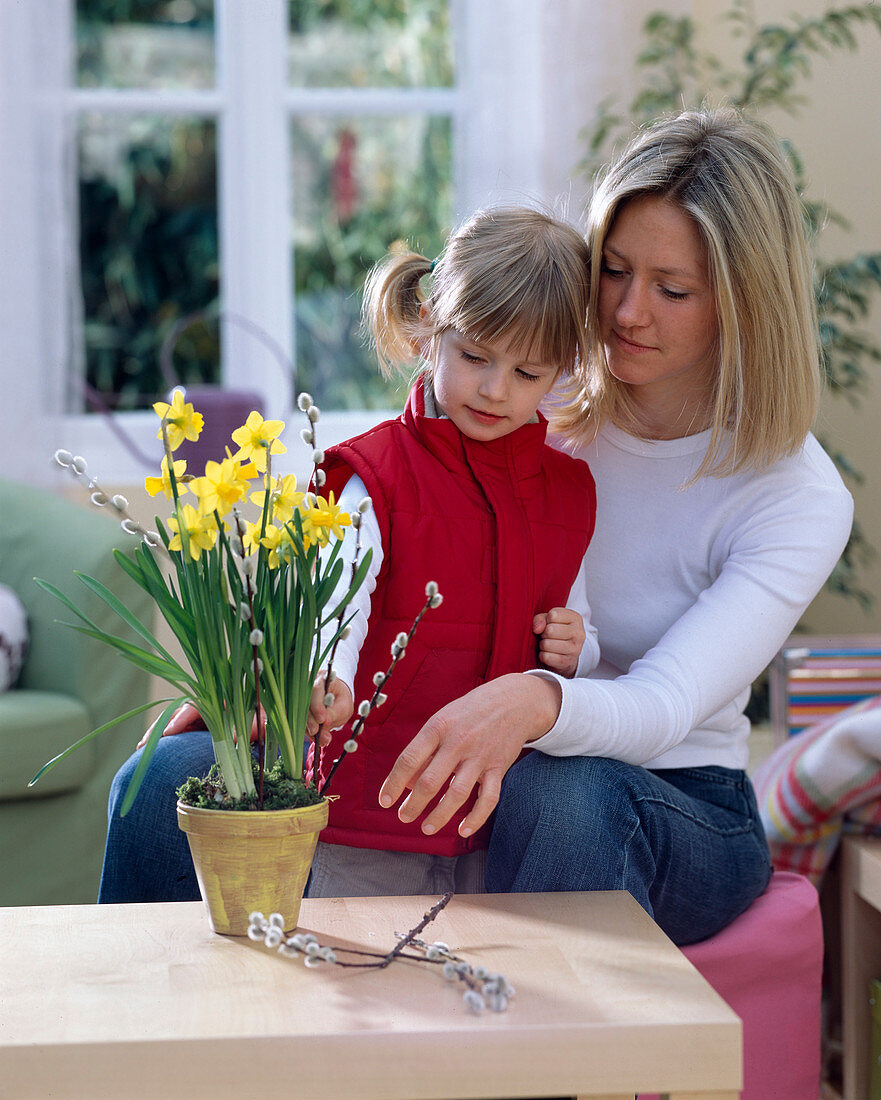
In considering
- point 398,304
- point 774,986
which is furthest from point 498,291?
point 774,986

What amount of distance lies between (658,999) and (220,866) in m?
0.33

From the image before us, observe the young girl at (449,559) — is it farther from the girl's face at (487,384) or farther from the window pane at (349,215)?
the window pane at (349,215)

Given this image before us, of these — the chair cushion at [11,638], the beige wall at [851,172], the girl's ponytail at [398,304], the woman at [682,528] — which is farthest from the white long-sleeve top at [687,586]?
the beige wall at [851,172]

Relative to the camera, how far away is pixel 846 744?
1.59m

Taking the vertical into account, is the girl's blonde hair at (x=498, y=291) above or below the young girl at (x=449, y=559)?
above

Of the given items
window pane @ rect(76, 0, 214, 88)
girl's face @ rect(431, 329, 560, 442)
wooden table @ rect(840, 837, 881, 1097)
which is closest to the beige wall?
wooden table @ rect(840, 837, 881, 1097)

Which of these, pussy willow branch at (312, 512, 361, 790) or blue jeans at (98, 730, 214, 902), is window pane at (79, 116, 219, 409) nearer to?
blue jeans at (98, 730, 214, 902)

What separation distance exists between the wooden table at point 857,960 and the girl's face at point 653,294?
695 mm

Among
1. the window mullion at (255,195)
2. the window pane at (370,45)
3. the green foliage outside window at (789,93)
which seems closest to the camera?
the green foliage outside window at (789,93)

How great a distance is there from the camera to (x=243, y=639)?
943 millimetres

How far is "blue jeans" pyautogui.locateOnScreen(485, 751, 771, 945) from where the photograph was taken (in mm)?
1120

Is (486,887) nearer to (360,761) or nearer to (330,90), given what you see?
(360,761)

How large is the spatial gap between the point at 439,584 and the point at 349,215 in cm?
252

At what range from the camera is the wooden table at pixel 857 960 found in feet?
5.35
